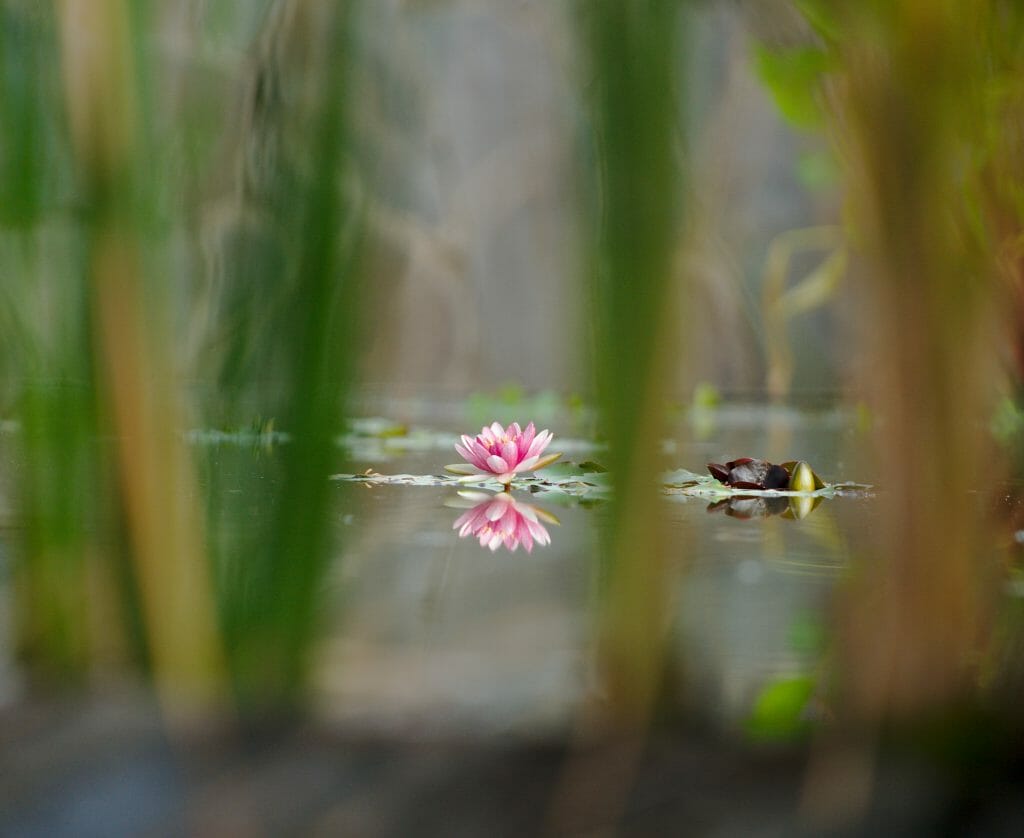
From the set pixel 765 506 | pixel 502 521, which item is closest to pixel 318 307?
pixel 502 521

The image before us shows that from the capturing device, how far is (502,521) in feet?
2.89

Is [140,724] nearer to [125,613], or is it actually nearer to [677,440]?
[125,613]

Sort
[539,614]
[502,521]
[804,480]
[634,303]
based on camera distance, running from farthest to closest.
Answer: [804,480] < [502,521] < [539,614] < [634,303]

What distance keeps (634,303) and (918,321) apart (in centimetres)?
7

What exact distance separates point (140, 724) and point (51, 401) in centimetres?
10

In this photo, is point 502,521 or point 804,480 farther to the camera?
point 804,480

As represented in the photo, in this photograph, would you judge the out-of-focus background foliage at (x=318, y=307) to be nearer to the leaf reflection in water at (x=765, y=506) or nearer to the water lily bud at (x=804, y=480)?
the leaf reflection in water at (x=765, y=506)

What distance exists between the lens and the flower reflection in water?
0.76 metres

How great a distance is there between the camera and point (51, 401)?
31 cm

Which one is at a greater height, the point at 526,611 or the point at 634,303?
the point at 634,303

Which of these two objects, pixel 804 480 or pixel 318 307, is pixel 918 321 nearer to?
pixel 318 307

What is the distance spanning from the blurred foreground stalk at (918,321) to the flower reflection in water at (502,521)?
1.43ft

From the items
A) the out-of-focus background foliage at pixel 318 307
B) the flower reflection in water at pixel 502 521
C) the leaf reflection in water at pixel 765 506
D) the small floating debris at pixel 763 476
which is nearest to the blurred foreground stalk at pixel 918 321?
the out-of-focus background foliage at pixel 318 307

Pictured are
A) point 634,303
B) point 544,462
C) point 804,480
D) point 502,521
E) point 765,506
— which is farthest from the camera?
point 544,462
